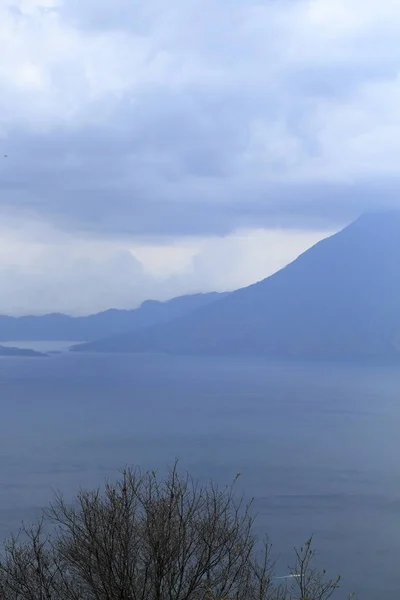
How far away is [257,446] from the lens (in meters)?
46.9

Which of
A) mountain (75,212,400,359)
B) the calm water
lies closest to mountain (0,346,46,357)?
mountain (75,212,400,359)

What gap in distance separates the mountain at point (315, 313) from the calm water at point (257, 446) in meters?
43.9

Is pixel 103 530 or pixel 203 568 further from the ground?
pixel 103 530

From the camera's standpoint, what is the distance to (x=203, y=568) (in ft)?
20.0

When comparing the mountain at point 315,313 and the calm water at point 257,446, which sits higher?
the mountain at point 315,313

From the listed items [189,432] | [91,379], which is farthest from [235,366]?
[189,432]

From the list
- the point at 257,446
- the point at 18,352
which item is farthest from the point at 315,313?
the point at 257,446

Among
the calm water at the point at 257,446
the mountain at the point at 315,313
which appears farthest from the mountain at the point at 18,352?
the calm water at the point at 257,446

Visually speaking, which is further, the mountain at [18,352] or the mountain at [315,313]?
the mountain at [18,352]

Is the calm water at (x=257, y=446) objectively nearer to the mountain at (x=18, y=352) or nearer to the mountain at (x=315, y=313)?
the mountain at (x=315, y=313)

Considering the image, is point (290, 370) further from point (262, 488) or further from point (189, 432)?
point (262, 488)

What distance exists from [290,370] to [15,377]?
39166 millimetres

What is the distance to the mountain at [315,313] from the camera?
139 m

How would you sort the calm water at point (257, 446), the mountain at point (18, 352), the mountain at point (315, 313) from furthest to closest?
the mountain at point (18, 352) → the mountain at point (315, 313) → the calm water at point (257, 446)
